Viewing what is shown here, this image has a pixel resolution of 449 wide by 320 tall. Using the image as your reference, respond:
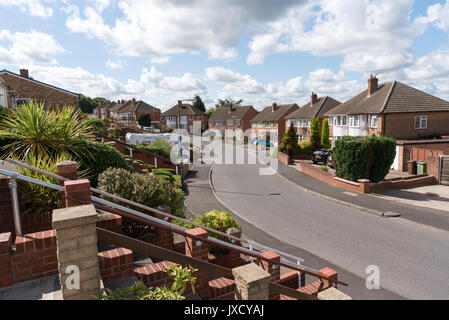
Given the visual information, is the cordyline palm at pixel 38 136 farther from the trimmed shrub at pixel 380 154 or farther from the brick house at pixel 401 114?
the brick house at pixel 401 114

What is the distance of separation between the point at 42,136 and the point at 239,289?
6.21m

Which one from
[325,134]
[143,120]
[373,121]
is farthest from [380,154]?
[143,120]

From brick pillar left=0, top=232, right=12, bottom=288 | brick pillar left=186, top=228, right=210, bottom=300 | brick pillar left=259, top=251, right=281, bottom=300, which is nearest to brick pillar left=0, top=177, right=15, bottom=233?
brick pillar left=0, top=232, right=12, bottom=288

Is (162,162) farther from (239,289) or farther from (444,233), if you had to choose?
(239,289)

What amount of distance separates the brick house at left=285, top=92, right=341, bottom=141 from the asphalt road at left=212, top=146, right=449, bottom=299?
95.8 feet

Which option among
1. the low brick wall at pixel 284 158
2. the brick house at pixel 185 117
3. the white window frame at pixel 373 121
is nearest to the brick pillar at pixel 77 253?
the low brick wall at pixel 284 158

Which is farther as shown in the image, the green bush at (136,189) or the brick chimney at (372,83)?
the brick chimney at (372,83)

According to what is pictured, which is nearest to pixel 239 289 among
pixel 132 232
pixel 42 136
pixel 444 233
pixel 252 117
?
pixel 132 232

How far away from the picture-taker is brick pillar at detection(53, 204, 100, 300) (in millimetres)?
3016

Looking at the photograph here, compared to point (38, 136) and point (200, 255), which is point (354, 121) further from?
point (38, 136)

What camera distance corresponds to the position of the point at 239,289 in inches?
141

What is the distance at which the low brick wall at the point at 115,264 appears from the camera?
3.89 meters

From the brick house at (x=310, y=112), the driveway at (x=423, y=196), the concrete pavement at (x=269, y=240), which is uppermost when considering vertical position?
the brick house at (x=310, y=112)

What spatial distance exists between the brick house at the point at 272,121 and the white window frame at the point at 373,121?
27.3 meters
